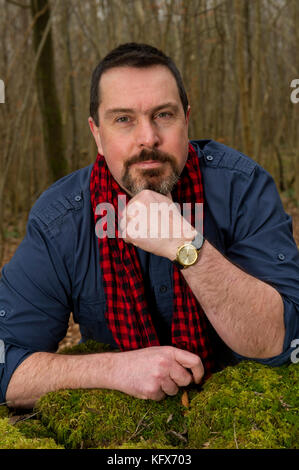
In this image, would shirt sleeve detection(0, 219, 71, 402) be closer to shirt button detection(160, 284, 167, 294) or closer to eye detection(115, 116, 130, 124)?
shirt button detection(160, 284, 167, 294)

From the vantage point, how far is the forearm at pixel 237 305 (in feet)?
5.61

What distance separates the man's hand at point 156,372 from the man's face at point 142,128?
27.8 inches

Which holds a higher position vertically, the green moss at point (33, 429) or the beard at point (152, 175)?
the beard at point (152, 175)

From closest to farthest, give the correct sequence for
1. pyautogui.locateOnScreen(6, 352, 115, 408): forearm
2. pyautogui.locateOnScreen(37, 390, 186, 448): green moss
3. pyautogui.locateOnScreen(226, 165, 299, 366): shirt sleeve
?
pyautogui.locateOnScreen(37, 390, 186, 448): green moss, pyautogui.locateOnScreen(6, 352, 115, 408): forearm, pyautogui.locateOnScreen(226, 165, 299, 366): shirt sleeve

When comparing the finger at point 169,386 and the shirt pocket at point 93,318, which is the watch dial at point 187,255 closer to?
the finger at point 169,386

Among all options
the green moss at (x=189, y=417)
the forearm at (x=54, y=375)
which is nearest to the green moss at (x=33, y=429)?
the green moss at (x=189, y=417)

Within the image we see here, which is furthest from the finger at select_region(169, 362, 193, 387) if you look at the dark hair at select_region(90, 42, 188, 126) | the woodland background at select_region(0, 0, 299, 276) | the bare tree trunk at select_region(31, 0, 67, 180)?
the bare tree trunk at select_region(31, 0, 67, 180)

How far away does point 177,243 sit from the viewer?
5.65ft

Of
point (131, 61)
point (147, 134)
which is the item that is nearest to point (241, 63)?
point (131, 61)

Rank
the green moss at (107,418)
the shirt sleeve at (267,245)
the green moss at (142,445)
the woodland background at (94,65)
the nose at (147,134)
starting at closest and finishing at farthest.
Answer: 1. the green moss at (142,445)
2. the green moss at (107,418)
3. the shirt sleeve at (267,245)
4. the nose at (147,134)
5. the woodland background at (94,65)

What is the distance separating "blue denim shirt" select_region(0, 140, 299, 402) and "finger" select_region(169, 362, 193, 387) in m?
0.49

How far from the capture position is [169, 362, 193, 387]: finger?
1.61m
